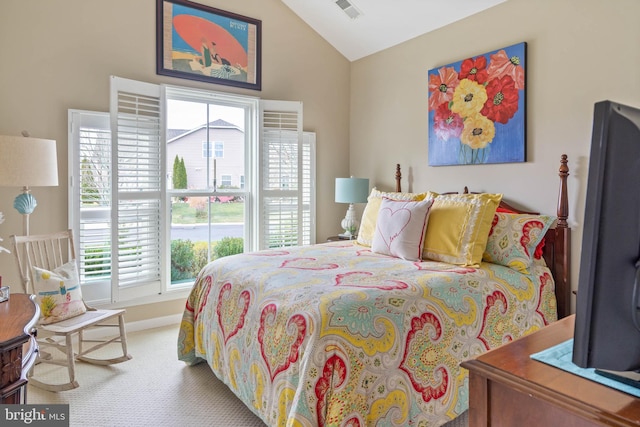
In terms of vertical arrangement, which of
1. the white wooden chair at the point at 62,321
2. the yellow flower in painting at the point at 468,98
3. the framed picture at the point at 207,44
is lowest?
the white wooden chair at the point at 62,321

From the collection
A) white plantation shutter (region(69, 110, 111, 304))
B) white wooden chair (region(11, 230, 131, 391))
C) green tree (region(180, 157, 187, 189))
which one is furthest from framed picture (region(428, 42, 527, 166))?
white wooden chair (region(11, 230, 131, 391))

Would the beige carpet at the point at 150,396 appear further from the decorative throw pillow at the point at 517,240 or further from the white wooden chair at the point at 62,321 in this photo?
the decorative throw pillow at the point at 517,240

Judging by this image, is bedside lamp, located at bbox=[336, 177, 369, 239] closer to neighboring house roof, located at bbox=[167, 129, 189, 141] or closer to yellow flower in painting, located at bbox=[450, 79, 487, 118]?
yellow flower in painting, located at bbox=[450, 79, 487, 118]

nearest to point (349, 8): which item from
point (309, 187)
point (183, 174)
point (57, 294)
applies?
point (309, 187)

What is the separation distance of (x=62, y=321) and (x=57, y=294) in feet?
0.58

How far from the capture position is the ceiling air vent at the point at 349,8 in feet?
12.4

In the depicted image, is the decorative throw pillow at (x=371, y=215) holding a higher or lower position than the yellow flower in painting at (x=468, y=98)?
lower

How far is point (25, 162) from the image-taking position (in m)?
2.33

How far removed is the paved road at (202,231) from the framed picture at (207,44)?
4.61 feet

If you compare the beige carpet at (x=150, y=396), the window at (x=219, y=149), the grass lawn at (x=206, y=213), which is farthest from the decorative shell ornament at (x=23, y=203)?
the window at (x=219, y=149)

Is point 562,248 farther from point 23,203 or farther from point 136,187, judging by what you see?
point 23,203

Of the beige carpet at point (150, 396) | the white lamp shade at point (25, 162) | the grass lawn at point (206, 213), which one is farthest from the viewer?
the grass lawn at point (206, 213)

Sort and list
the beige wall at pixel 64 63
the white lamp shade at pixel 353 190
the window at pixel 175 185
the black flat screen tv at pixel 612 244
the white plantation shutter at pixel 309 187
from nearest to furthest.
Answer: the black flat screen tv at pixel 612 244, the beige wall at pixel 64 63, the window at pixel 175 185, the white lamp shade at pixel 353 190, the white plantation shutter at pixel 309 187

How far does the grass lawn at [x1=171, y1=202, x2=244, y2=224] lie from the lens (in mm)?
3801
